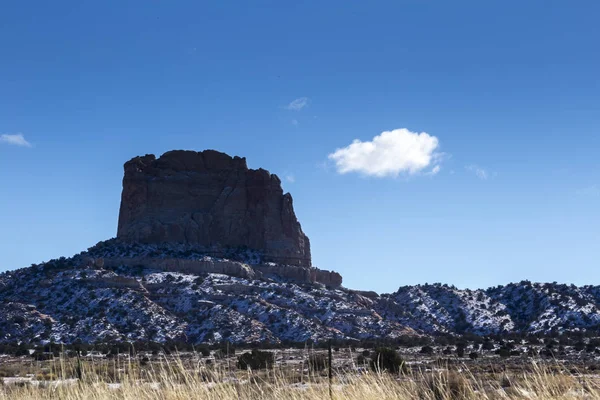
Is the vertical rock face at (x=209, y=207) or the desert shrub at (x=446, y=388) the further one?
the vertical rock face at (x=209, y=207)

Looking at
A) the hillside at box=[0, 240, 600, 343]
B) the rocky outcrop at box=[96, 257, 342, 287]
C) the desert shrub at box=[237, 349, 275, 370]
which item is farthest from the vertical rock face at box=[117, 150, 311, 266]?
the desert shrub at box=[237, 349, 275, 370]

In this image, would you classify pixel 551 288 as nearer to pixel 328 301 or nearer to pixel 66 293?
pixel 328 301

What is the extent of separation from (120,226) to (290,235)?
28.9 meters

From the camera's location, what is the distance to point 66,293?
82.0 meters

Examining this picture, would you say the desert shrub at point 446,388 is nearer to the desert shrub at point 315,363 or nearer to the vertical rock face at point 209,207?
the desert shrub at point 315,363

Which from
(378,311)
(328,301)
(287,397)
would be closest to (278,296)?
(328,301)

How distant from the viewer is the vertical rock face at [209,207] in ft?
365

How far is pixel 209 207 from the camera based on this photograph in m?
118

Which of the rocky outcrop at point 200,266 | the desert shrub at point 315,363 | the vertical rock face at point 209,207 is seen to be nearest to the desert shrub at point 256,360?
the desert shrub at point 315,363

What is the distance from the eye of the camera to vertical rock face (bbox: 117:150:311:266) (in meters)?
111

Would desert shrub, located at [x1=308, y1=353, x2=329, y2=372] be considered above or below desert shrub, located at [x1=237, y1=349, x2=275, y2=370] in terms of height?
above

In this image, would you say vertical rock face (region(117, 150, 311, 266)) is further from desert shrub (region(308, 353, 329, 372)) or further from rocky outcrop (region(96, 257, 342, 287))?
desert shrub (region(308, 353, 329, 372))

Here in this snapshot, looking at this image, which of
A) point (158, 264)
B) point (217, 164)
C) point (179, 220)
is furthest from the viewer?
point (217, 164)

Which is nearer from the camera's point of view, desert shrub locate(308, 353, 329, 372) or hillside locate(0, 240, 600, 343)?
desert shrub locate(308, 353, 329, 372)
